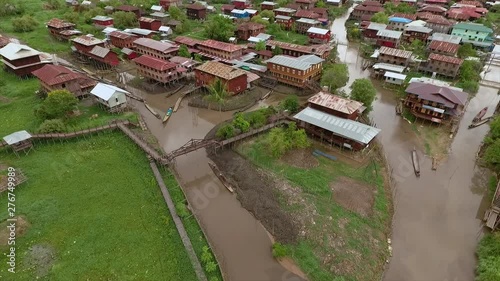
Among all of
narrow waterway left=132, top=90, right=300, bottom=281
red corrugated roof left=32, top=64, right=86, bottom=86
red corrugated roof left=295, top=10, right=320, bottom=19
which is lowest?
narrow waterway left=132, top=90, right=300, bottom=281

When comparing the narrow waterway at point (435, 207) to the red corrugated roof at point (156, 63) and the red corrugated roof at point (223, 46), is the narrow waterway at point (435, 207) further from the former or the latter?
the red corrugated roof at point (156, 63)

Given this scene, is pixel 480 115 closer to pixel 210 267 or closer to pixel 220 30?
pixel 210 267

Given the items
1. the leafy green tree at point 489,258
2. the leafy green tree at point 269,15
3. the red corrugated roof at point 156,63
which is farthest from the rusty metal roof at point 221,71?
the leafy green tree at point 269,15

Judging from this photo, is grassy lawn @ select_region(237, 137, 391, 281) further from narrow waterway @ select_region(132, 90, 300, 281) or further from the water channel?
narrow waterway @ select_region(132, 90, 300, 281)

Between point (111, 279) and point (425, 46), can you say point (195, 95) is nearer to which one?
point (111, 279)

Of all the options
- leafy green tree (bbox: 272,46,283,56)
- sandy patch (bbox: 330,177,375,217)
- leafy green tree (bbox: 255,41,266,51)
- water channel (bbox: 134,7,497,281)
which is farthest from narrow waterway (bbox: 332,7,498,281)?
leafy green tree (bbox: 255,41,266,51)
